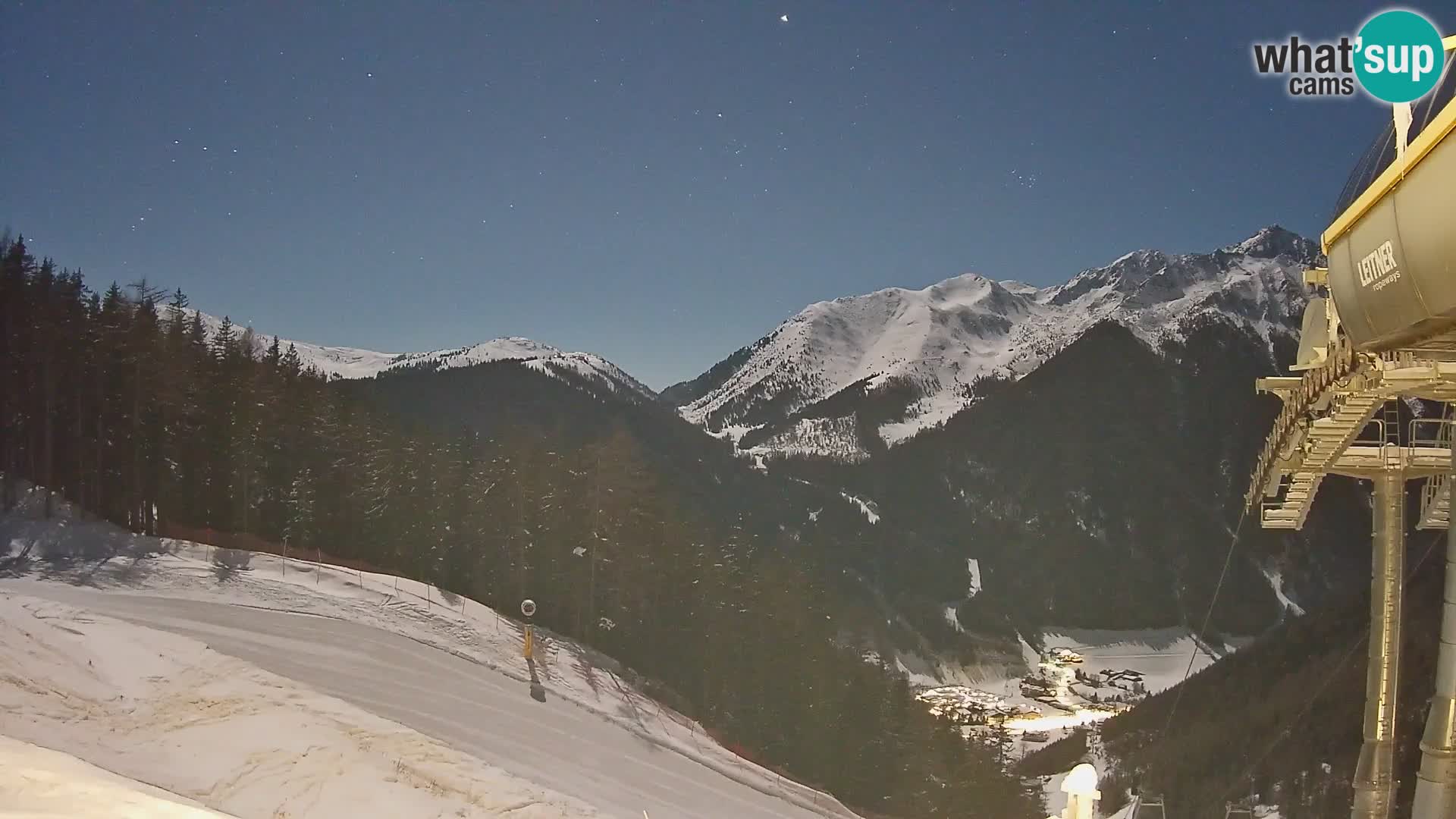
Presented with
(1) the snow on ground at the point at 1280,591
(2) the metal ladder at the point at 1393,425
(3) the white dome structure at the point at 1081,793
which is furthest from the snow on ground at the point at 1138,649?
(3) the white dome structure at the point at 1081,793

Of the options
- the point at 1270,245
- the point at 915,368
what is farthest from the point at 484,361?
the point at 1270,245

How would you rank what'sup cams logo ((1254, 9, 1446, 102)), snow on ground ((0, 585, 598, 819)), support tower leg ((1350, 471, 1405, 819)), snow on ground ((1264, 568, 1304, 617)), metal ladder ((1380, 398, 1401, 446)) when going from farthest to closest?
snow on ground ((1264, 568, 1304, 617)), snow on ground ((0, 585, 598, 819)), metal ladder ((1380, 398, 1401, 446)), support tower leg ((1350, 471, 1405, 819)), what'sup cams logo ((1254, 9, 1446, 102))

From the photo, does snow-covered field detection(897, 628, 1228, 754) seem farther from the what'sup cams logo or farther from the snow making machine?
the what'sup cams logo

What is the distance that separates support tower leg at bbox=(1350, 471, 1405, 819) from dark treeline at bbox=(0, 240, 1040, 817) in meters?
20.4

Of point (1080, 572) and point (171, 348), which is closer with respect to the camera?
point (171, 348)

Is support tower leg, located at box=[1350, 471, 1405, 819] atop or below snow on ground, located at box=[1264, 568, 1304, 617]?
atop

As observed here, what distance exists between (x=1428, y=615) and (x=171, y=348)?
124 feet

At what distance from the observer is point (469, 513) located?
34.2 meters

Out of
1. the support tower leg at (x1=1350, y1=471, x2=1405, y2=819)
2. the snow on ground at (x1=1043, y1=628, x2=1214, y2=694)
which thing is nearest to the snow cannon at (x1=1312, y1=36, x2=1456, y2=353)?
the support tower leg at (x1=1350, y1=471, x2=1405, y2=819)

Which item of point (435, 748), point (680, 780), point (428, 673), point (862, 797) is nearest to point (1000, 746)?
point (862, 797)

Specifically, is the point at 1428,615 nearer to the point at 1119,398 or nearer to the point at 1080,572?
the point at 1080,572

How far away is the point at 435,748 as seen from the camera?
41.5 ft

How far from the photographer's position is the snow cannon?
183 centimetres

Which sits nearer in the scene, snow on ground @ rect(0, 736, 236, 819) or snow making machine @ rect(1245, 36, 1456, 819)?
snow making machine @ rect(1245, 36, 1456, 819)
